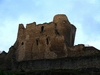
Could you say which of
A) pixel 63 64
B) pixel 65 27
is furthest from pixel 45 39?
pixel 63 64

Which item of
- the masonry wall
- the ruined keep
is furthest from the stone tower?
the masonry wall

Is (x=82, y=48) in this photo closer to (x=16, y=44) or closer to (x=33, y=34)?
(x=33, y=34)

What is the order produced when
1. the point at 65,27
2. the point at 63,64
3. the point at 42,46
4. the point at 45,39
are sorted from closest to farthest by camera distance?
the point at 63,64 → the point at 42,46 → the point at 45,39 → the point at 65,27

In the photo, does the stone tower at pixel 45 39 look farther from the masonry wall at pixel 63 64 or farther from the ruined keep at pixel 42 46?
the masonry wall at pixel 63 64

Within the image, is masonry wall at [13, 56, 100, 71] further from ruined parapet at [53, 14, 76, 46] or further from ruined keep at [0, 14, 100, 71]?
ruined parapet at [53, 14, 76, 46]

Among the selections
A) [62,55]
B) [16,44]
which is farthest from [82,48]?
[16,44]

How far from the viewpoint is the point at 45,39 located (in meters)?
33.8

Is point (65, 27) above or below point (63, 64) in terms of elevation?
above

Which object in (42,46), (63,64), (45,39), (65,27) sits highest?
(65,27)

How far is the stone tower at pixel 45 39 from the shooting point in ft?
106

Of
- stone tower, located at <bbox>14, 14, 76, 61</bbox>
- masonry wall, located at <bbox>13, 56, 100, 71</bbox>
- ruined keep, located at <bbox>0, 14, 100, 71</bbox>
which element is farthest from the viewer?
stone tower, located at <bbox>14, 14, 76, 61</bbox>

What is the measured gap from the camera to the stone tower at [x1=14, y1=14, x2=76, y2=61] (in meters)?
Result: 32.3

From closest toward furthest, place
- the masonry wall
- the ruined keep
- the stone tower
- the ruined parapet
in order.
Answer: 1. the masonry wall
2. the ruined keep
3. the stone tower
4. the ruined parapet

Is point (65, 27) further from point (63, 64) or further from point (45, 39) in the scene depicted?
point (63, 64)
